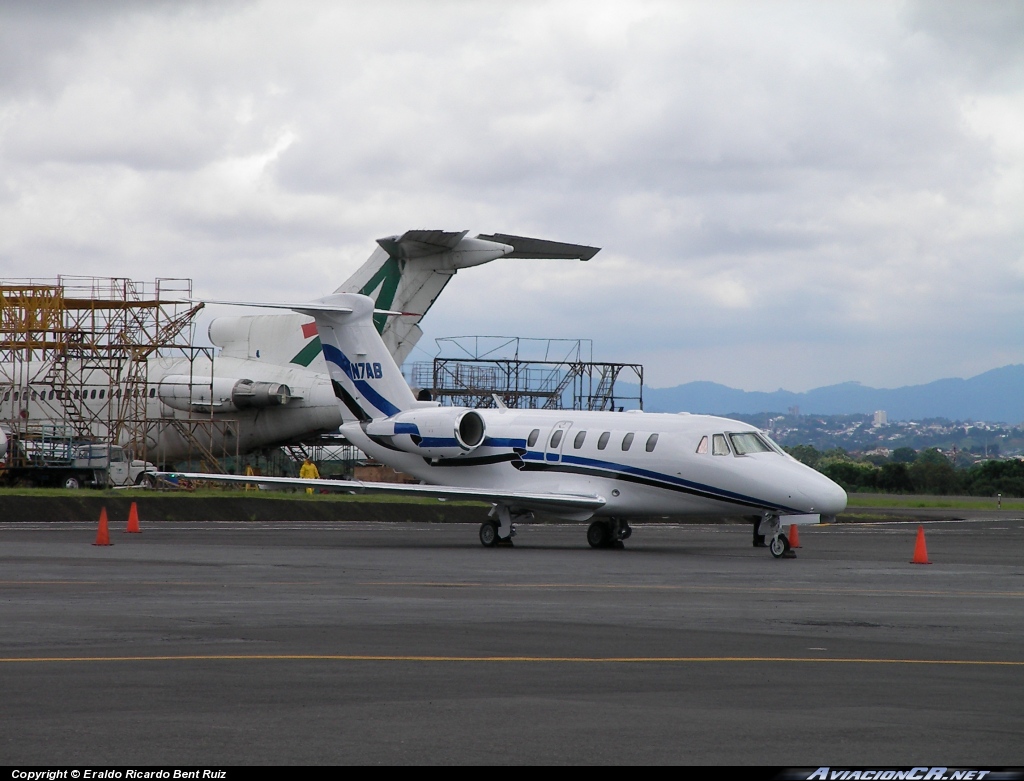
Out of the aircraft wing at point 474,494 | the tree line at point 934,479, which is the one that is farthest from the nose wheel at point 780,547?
the tree line at point 934,479

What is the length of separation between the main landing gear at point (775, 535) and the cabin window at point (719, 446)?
4.42 ft

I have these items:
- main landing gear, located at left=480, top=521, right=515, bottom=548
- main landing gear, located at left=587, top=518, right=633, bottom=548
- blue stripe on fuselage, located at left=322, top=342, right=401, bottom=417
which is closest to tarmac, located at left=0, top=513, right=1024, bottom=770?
main landing gear, located at left=480, top=521, right=515, bottom=548

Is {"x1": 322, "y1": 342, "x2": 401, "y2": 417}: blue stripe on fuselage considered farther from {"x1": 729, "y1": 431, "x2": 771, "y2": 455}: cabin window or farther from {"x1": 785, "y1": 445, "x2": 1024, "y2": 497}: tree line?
{"x1": 785, "y1": 445, "x2": 1024, "y2": 497}: tree line

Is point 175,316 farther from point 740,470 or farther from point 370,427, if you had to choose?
point 740,470

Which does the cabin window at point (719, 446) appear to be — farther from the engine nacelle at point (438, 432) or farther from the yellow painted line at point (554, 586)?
the yellow painted line at point (554, 586)

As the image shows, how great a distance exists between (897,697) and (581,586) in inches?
356

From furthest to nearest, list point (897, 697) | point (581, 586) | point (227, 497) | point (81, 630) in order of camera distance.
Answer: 1. point (227, 497)
2. point (581, 586)
3. point (81, 630)
4. point (897, 697)

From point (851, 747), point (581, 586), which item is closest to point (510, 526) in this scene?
point (581, 586)

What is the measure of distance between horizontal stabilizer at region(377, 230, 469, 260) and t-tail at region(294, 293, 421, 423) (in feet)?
28.9

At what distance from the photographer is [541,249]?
39.0m

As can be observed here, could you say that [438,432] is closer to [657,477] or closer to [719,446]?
[657,477]

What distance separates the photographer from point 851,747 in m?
6.84

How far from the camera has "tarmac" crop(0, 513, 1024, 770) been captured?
684 cm

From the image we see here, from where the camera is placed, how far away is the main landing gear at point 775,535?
80.2ft
